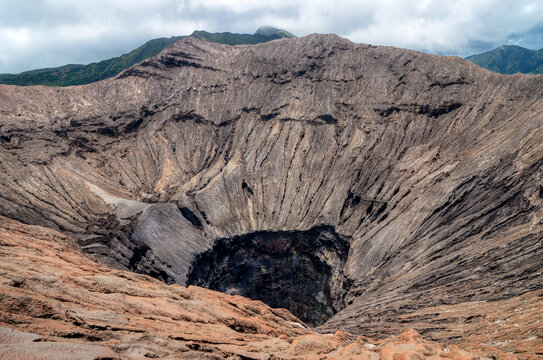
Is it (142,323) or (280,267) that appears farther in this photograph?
(280,267)

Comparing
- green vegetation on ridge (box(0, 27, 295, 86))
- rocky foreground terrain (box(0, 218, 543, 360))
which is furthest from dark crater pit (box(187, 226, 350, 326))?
green vegetation on ridge (box(0, 27, 295, 86))

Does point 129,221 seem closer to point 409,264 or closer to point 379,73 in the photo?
point 409,264

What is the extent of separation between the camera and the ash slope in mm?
34188

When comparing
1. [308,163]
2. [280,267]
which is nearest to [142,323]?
[280,267]

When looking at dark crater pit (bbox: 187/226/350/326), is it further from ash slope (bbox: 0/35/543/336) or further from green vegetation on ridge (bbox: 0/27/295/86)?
green vegetation on ridge (bbox: 0/27/295/86)

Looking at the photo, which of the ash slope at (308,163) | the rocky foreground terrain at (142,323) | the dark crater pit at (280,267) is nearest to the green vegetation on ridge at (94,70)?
the ash slope at (308,163)

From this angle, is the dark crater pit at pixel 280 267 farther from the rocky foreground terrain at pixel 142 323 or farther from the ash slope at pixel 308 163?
the rocky foreground terrain at pixel 142 323

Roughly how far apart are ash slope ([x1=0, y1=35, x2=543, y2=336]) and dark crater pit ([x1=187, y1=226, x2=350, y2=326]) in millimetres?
1668

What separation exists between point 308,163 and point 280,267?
16917mm

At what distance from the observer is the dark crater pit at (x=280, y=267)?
164ft

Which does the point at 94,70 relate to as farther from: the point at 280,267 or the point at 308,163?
the point at 280,267

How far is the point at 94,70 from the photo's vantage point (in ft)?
543

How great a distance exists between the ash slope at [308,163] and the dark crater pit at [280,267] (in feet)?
5.47

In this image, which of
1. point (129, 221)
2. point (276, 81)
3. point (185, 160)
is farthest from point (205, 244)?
point (276, 81)
